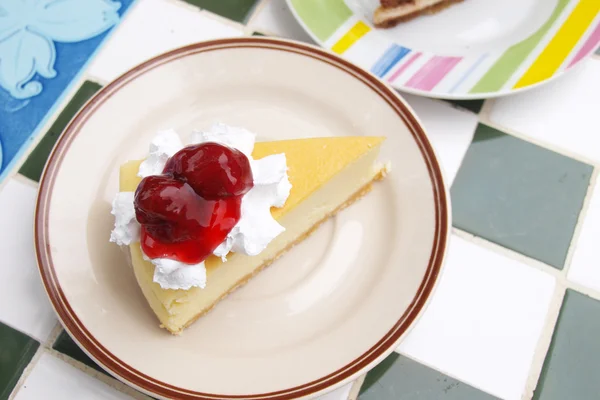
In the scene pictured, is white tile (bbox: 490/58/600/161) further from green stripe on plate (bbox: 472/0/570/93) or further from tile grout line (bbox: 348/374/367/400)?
tile grout line (bbox: 348/374/367/400)

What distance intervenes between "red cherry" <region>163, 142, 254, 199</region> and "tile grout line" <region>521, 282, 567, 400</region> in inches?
25.8

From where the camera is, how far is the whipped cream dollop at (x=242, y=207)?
1.01 meters

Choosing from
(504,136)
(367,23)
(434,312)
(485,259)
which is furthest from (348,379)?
(367,23)

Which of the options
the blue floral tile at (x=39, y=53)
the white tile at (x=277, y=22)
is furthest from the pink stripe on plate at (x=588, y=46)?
the blue floral tile at (x=39, y=53)

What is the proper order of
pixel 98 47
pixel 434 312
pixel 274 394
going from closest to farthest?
pixel 274 394, pixel 434 312, pixel 98 47

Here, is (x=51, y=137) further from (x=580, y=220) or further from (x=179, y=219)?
(x=580, y=220)

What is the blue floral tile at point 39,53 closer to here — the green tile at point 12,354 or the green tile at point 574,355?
the green tile at point 12,354

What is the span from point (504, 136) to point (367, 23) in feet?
1.42

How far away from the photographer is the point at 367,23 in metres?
1.45

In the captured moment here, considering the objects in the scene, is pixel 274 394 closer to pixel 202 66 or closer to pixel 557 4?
pixel 202 66

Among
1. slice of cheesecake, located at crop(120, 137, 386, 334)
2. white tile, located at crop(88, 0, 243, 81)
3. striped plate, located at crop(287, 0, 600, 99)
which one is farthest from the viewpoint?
white tile, located at crop(88, 0, 243, 81)

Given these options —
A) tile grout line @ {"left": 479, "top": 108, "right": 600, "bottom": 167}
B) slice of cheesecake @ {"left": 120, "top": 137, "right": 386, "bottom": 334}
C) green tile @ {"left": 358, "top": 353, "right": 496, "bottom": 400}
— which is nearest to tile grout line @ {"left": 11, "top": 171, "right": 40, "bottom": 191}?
slice of cheesecake @ {"left": 120, "top": 137, "right": 386, "bottom": 334}

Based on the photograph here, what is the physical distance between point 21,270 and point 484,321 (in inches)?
36.5

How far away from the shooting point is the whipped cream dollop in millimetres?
1014
